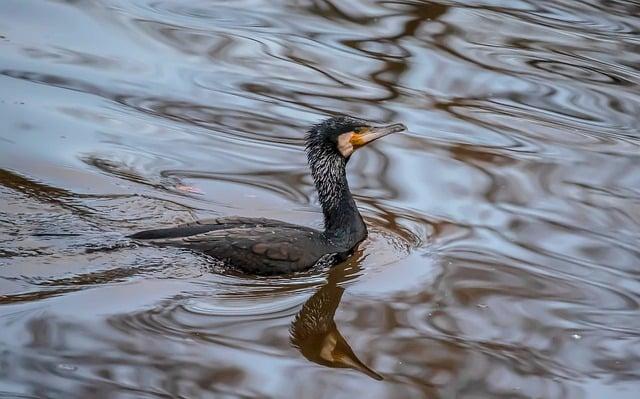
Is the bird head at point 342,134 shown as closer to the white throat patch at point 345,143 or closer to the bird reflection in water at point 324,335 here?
the white throat patch at point 345,143

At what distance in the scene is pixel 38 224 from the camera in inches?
319

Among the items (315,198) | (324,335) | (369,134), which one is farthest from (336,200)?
(324,335)

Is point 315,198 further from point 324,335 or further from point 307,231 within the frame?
point 324,335

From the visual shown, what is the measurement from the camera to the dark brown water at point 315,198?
21.6 feet

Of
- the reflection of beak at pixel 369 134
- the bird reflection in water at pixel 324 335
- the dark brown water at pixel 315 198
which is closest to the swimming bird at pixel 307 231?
the reflection of beak at pixel 369 134

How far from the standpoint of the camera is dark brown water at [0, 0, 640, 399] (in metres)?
6.58

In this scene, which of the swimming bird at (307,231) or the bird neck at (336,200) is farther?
the bird neck at (336,200)

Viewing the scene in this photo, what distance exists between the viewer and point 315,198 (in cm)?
919

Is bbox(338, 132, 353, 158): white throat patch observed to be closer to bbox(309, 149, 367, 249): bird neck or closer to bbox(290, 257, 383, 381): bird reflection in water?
bbox(309, 149, 367, 249): bird neck

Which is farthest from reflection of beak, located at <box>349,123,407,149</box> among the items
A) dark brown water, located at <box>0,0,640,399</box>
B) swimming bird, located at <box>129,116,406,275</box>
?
dark brown water, located at <box>0,0,640,399</box>

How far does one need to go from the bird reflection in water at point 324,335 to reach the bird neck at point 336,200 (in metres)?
0.66

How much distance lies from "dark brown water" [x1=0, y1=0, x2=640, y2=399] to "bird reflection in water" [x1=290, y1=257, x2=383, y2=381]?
0.7 inches

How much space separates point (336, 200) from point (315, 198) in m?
0.81

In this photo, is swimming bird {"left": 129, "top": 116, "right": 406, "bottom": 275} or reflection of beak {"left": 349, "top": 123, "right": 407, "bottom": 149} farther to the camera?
reflection of beak {"left": 349, "top": 123, "right": 407, "bottom": 149}
